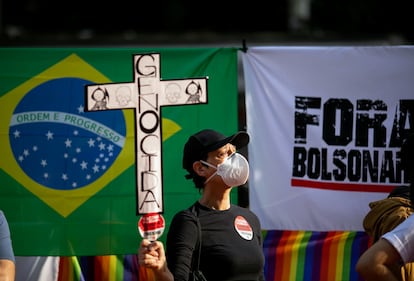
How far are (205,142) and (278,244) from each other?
1.31 metres

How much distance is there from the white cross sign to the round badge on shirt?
0.48 meters

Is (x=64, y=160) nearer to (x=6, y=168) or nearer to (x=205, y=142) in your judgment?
(x=6, y=168)

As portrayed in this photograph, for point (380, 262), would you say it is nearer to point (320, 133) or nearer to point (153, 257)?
point (153, 257)

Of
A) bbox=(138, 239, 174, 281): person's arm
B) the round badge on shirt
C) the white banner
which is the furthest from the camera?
the white banner

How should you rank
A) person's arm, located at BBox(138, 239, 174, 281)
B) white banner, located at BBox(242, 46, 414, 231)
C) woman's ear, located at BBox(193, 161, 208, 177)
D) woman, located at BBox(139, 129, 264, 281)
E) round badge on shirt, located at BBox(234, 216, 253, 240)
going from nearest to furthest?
person's arm, located at BBox(138, 239, 174, 281) < woman, located at BBox(139, 129, 264, 281) < round badge on shirt, located at BBox(234, 216, 253, 240) < woman's ear, located at BBox(193, 161, 208, 177) < white banner, located at BBox(242, 46, 414, 231)

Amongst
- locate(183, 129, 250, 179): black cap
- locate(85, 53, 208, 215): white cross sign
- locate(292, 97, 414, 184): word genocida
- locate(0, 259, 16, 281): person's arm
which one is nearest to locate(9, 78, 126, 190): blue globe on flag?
locate(183, 129, 250, 179): black cap

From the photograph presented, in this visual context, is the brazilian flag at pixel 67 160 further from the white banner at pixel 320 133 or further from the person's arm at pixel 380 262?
the person's arm at pixel 380 262

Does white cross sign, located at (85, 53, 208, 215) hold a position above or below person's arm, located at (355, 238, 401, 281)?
above

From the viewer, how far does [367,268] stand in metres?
3.65

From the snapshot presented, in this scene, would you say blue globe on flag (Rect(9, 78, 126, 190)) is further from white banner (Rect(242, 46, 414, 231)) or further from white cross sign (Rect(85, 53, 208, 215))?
white cross sign (Rect(85, 53, 208, 215))

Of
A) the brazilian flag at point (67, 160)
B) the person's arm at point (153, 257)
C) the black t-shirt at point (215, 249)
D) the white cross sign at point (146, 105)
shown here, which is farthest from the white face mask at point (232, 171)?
the brazilian flag at point (67, 160)

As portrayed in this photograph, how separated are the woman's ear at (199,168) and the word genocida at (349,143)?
120 centimetres

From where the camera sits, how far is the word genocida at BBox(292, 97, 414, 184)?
18.6ft

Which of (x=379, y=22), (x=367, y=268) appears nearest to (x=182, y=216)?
(x=367, y=268)
